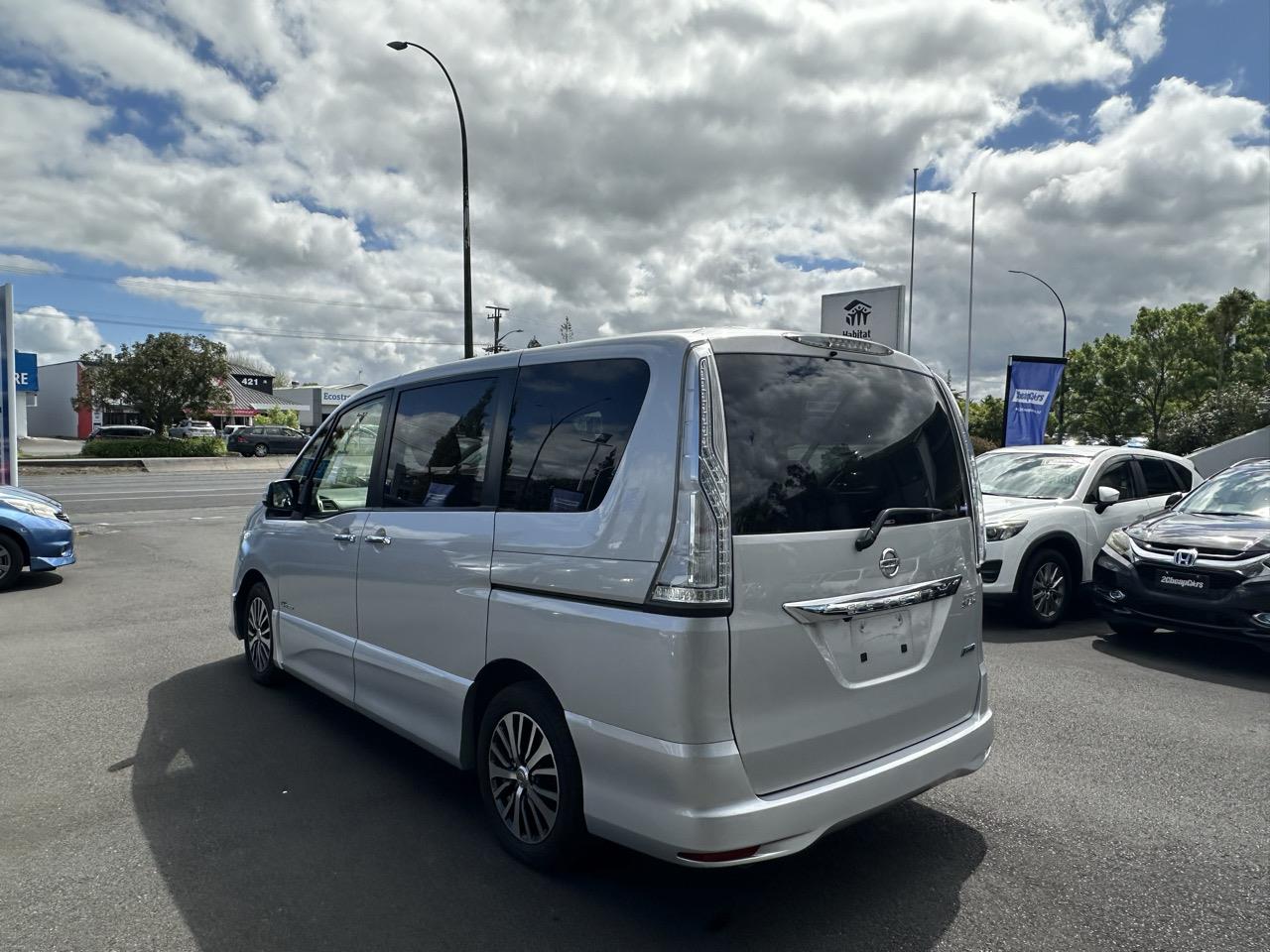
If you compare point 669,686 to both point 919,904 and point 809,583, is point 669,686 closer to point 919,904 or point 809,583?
point 809,583

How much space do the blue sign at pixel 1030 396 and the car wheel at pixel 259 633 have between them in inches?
613

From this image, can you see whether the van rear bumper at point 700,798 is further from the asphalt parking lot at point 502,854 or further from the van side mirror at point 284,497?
the van side mirror at point 284,497

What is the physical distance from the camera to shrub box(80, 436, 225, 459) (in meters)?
36.2

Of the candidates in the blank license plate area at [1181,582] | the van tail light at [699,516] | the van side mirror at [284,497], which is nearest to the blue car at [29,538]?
the van side mirror at [284,497]

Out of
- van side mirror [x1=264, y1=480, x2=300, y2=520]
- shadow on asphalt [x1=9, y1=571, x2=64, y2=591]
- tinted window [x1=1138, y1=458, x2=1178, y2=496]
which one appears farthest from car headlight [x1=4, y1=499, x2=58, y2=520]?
tinted window [x1=1138, y1=458, x2=1178, y2=496]

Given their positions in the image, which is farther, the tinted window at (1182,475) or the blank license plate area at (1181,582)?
the tinted window at (1182,475)

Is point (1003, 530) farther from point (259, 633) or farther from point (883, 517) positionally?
point (259, 633)

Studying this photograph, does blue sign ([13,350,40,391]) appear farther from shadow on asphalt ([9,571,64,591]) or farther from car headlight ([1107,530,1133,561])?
car headlight ([1107,530,1133,561])

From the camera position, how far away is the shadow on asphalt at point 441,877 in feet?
9.96

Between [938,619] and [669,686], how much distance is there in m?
1.30

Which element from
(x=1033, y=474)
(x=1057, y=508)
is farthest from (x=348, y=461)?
(x=1033, y=474)

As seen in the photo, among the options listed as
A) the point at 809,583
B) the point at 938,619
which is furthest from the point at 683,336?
the point at 938,619

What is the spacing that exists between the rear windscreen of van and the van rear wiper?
28mm

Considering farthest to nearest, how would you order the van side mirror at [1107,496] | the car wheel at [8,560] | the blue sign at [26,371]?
1. the blue sign at [26,371]
2. the car wheel at [8,560]
3. the van side mirror at [1107,496]
